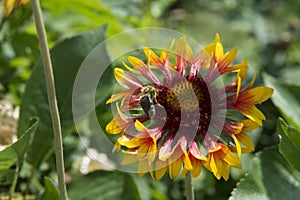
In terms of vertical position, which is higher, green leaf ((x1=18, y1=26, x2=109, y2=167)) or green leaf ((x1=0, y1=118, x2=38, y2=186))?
green leaf ((x1=18, y1=26, x2=109, y2=167))

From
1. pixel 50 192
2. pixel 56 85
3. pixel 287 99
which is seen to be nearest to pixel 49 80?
pixel 50 192

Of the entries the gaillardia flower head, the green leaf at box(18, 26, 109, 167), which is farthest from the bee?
the green leaf at box(18, 26, 109, 167)

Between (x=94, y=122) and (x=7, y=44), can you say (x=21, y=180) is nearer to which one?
(x=94, y=122)

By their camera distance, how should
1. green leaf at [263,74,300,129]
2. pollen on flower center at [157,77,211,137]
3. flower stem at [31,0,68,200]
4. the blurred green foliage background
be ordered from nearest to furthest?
flower stem at [31,0,68,200] < pollen on flower center at [157,77,211,137] < green leaf at [263,74,300,129] < the blurred green foliage background

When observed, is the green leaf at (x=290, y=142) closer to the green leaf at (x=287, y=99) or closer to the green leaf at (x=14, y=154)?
the green leaf at (x=287, y=99)

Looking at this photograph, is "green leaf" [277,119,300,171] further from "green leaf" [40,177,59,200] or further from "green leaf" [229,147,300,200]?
"green leaf" [40,177,59,200]

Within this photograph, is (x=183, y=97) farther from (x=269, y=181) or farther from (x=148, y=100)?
(x=269, y=181)

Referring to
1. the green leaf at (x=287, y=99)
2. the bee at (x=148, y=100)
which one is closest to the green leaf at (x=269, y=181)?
the green leaf at (x=287, y=99)
